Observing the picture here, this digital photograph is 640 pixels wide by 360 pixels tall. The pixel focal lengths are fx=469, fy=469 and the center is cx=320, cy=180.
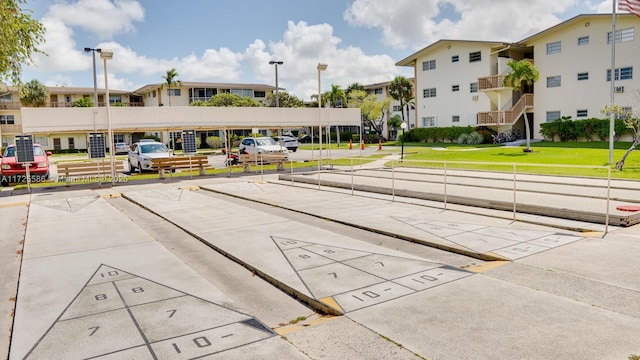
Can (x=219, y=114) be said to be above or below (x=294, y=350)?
above

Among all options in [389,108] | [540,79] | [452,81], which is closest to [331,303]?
[540,79]

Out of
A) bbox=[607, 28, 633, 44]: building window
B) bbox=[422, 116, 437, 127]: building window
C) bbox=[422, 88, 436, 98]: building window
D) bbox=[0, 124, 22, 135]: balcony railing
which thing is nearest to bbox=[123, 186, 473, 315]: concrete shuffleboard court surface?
bbox=[607, 28, 633, 44]: building window

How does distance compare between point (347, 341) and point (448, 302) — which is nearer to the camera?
point (347, 341)

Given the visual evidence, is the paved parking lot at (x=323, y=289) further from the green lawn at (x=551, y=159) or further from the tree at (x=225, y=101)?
the tree at (x=225, y=101)

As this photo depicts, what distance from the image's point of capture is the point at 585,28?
3666 centimetres

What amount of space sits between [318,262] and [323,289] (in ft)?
4.15

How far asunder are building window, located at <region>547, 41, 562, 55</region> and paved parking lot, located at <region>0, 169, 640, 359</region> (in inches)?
1333

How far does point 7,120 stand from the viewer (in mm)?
57406

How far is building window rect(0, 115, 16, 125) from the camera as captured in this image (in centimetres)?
5712

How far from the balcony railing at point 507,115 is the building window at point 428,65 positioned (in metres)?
9.43

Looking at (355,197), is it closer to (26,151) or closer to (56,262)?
(56,262)

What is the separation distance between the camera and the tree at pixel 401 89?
59.5 metres


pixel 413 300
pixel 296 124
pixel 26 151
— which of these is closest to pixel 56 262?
pixel 413 300

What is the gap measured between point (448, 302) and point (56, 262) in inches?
247
